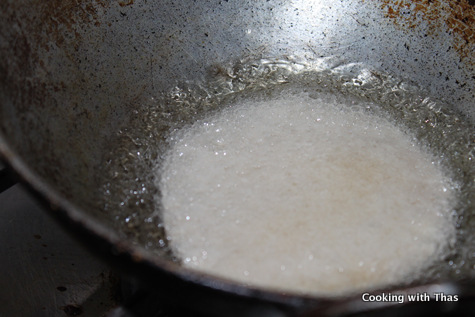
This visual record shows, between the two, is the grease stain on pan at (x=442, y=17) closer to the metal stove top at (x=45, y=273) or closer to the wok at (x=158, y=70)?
the wok at (x=158, y=70)

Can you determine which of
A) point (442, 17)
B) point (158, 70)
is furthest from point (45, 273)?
point (442, 17)

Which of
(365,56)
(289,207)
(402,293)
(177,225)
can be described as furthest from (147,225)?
(365,56)

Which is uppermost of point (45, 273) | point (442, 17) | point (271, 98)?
point (442, 17)

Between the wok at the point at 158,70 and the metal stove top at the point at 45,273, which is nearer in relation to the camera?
the wok at the point at 158,70

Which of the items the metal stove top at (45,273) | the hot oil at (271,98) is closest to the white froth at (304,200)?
the hot oil at (271,98)

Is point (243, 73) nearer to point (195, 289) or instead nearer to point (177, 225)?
point (177, 225)

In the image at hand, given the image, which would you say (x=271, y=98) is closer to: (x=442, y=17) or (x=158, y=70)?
(x=158, y=70)
